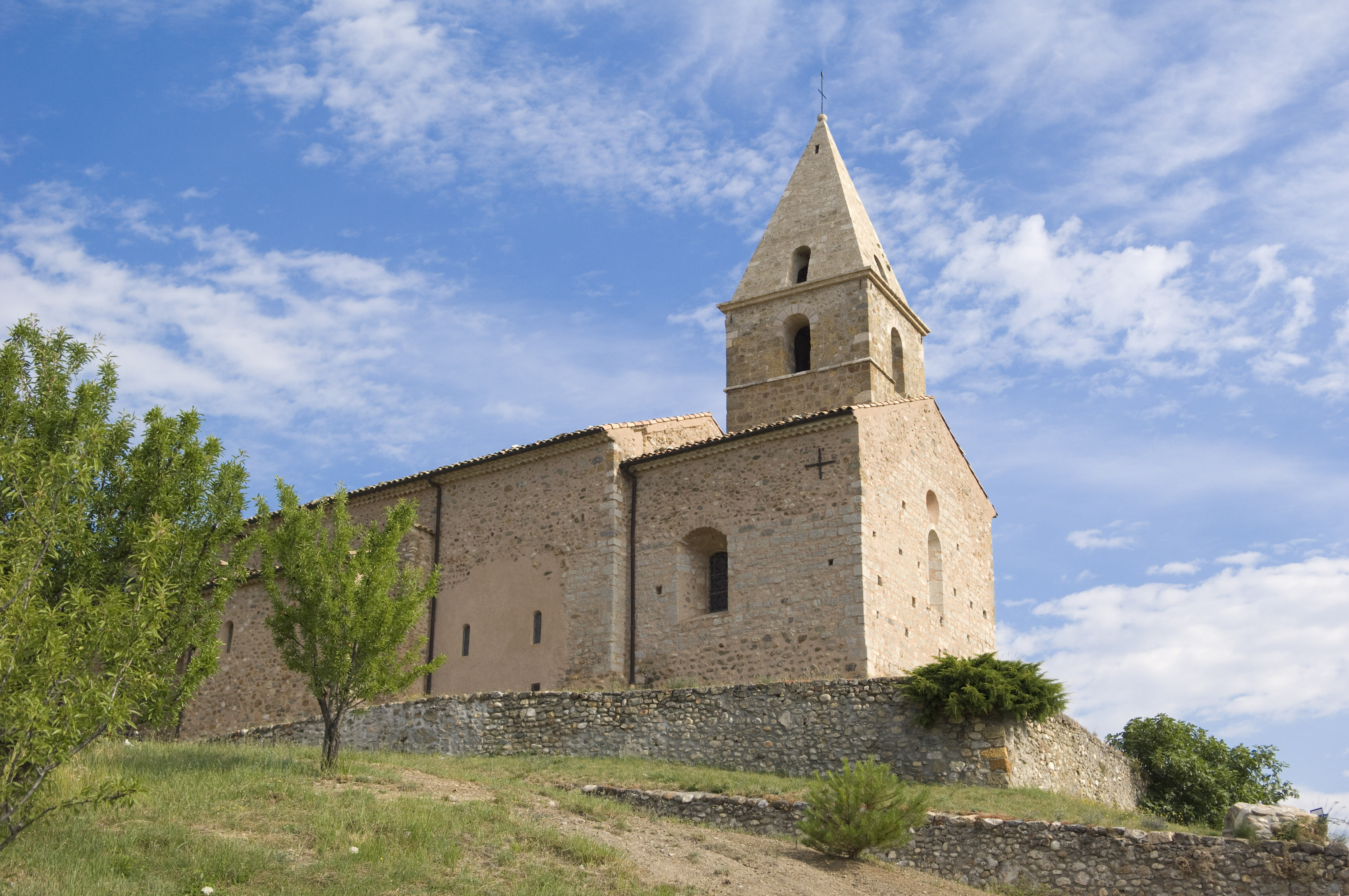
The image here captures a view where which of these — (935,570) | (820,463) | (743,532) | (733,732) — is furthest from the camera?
(935,570)

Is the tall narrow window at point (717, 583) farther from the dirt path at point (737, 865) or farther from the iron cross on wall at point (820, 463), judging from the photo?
the dirt path at point (737, 865)

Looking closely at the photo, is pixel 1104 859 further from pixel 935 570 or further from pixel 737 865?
pixel 935 570

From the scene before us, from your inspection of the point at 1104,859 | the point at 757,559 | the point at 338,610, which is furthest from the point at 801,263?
the point at 1104,859

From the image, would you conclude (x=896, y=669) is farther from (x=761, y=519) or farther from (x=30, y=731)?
(x=30, y=731)

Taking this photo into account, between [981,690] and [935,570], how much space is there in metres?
7.37

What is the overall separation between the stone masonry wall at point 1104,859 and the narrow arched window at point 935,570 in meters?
9.31

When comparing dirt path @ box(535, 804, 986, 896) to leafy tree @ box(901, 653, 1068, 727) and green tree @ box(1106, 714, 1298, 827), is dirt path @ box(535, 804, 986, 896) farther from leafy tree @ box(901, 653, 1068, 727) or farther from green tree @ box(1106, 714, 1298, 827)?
green tree @ box(1106, 714, 1298, 827)

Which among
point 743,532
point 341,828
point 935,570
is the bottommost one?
point 341,828

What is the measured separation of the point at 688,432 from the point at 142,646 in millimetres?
17347

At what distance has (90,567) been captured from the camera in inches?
568

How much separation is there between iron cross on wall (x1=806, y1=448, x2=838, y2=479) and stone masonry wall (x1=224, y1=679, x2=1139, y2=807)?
464 cm

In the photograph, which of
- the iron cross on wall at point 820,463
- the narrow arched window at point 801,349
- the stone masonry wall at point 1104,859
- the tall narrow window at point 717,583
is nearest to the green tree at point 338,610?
the stone masonry wall at point 1104,859

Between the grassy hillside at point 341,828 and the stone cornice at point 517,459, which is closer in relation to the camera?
the grassy hillside at point 341,828

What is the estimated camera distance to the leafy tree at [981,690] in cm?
1869
